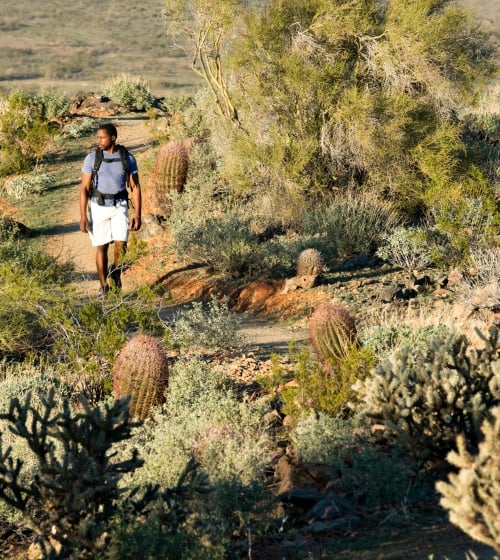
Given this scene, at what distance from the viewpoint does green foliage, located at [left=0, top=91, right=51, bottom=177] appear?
59.0 feet

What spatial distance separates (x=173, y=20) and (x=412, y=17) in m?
3.62

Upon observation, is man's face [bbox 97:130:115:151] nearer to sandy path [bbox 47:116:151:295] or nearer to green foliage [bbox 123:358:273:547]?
sandy path [bbox 47:116:151:295]

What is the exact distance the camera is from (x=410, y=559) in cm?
441

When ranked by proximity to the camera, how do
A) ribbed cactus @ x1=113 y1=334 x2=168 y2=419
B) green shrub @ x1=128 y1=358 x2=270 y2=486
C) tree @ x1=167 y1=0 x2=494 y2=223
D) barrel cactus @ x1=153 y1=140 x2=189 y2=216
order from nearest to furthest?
green shrub @ x1=128 y1=358 x2=270 y2=486, ribbed cactus @ x1=113 y1=334 x2=168 y2=419, tree @ x1=167 y1=0 x2=494 y2=223, barrel cactus @ x1=153 y1=140 x2=189 y2=216

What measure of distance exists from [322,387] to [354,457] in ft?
4.28

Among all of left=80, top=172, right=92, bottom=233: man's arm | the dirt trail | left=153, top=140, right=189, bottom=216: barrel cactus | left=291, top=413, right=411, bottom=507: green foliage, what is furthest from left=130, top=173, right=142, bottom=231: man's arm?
left=153, top=140, right=189, bottom=216: barrel cactus

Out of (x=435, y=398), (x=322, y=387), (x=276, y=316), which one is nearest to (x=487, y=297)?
(x=276, y=316)

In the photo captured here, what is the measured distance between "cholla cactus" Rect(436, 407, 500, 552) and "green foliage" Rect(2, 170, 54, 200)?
14098mm

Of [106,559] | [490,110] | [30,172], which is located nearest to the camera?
[106,559]

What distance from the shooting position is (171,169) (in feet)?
50.1

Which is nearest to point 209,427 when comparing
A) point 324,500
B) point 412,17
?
point 324,500

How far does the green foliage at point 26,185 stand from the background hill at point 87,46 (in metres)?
21.4

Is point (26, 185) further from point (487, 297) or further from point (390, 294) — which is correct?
point (487, 297)

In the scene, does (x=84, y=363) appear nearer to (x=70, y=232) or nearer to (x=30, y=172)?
(x=70, y=232)
